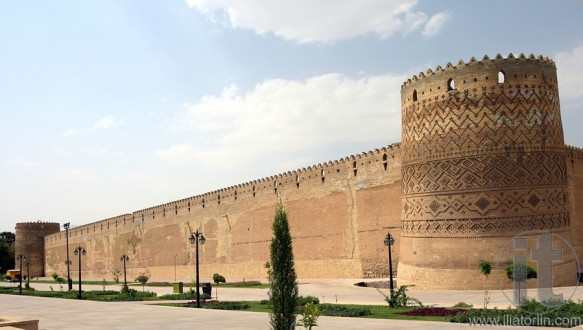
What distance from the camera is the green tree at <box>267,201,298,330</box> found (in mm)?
6738

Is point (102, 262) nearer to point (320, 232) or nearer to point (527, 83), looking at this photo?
point (320, 232)

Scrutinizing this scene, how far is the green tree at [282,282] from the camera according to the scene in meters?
6.74

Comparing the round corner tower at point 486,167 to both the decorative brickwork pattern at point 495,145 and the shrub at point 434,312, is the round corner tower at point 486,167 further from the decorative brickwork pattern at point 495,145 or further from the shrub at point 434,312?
the shrub at point 434,312

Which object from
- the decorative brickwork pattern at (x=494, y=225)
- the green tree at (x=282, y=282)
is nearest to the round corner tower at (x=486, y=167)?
the decorative brickwork pattern at (x=494, y=225)

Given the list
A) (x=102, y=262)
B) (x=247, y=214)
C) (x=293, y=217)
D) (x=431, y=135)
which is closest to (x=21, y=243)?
(x=102, y=262)

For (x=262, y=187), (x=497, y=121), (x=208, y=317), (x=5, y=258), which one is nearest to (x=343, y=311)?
(x=208, y=317)

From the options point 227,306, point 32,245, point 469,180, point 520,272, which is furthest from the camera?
point 32,245

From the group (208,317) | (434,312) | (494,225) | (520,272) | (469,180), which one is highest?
(469,180)

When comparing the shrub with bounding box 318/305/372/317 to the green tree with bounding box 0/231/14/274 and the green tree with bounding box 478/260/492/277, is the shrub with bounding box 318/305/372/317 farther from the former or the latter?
the green tree with bounding box 0/231/14/274

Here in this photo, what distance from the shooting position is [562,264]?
1669 centimetres

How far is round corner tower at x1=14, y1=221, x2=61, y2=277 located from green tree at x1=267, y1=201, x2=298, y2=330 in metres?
55.0

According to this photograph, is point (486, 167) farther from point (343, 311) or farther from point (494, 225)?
point (343, 311)

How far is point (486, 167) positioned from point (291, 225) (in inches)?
496

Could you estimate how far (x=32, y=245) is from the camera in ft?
184
